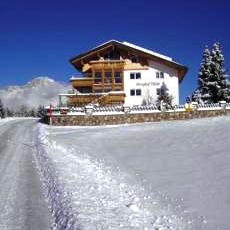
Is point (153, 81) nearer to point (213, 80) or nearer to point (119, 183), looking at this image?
point (213, 80)

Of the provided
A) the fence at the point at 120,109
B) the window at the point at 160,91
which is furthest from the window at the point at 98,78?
the fence at the point at 120,109

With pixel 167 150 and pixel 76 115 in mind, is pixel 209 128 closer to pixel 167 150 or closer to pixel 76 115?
pixel 167 150

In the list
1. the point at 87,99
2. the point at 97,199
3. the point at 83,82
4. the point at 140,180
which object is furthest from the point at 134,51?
the point at 97,199

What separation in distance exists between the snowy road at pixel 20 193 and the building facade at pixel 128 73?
31472mm

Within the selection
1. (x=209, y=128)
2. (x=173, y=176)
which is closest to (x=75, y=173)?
(x=173, y=176)

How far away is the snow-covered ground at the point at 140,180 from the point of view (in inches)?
411

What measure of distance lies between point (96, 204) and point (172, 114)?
25886 millimetres

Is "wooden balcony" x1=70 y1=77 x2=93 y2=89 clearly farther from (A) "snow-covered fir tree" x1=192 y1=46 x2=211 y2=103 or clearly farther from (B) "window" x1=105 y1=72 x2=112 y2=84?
(A) "snow-covered fir tree" x1=192 y1=46 x2=211 y2=103

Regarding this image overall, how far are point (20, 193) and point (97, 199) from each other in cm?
243

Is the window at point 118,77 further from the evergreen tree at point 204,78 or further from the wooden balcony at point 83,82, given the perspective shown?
the evergreen tree at point 204,78

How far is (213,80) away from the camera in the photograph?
173ft

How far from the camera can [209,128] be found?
85.9 ft

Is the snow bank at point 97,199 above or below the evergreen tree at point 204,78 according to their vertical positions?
below

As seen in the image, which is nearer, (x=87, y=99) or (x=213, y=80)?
(x=87, y=99)
